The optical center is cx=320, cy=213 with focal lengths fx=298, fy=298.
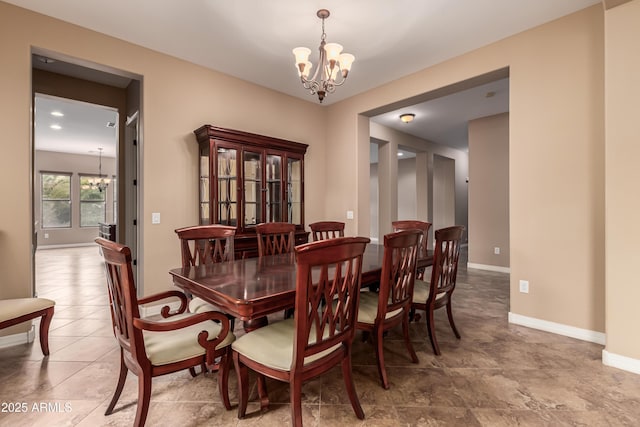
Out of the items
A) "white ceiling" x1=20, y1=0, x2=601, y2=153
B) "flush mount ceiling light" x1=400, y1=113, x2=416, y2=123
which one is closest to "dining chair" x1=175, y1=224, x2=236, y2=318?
"white ceiling" x1=20, y1=0, x2=601, y2=153

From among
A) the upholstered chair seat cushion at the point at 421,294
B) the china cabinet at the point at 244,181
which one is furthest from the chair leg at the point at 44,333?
the upholstered chair seat cushion at the point at 421,294

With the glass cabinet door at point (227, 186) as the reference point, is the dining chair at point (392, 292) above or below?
below

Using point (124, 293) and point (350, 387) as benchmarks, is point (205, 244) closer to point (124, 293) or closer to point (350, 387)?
point (124, 293)

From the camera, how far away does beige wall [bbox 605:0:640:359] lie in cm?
211

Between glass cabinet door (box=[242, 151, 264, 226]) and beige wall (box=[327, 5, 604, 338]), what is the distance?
2.63 meters

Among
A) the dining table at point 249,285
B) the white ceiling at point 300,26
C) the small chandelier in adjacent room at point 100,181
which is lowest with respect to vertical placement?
the dining table at point 249,285

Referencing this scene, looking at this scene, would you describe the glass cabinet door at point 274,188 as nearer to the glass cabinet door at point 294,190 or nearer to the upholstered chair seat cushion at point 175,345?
the glass cabinet door at point 294,190

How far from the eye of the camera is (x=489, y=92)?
4.42m

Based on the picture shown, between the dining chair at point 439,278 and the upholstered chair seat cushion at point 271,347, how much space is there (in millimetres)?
1090

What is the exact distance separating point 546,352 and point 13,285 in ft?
14.5

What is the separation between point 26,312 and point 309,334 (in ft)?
7.49

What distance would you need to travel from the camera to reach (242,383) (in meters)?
1.61

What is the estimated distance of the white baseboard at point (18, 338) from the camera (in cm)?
249

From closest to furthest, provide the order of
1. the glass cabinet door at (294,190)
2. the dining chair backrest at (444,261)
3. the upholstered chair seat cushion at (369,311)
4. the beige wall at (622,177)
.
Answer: the upholstered chair seat cushion at (369,311), the beige wall at (622,177), the dining chair backrest at (444,261), the glass cabinet door at (294,190)
